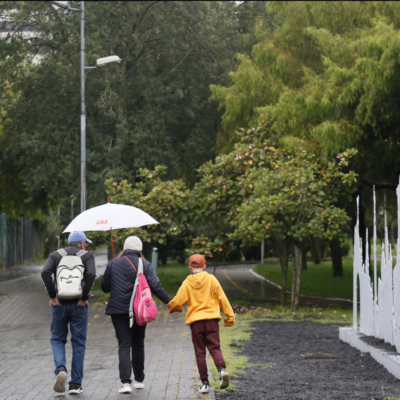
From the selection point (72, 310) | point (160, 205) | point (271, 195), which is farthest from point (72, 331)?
point (160, 205)

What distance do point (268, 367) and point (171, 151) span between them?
13.2 metres

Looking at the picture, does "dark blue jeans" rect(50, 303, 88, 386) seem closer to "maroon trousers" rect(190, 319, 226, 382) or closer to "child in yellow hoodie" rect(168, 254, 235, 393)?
"child in yellow hoodie" rect(168, 254, 235, 393)

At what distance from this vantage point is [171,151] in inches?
815

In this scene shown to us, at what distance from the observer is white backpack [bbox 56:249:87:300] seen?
6.45 metres

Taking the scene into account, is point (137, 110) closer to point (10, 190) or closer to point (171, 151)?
point (171, 151)

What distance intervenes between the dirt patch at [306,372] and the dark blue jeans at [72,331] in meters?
1.54

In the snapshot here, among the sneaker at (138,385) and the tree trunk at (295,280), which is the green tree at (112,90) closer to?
the tree trunk at (295,280)

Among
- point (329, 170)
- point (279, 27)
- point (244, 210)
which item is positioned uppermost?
point (279, 27)

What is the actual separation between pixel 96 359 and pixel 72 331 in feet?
7.60

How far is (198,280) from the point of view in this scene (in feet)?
21.6

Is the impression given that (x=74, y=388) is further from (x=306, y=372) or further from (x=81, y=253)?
(x=306, y=372)

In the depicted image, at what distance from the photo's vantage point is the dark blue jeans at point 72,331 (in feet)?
21.6

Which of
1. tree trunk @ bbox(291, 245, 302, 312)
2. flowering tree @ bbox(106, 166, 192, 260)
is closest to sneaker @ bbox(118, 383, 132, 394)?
tree trunk @ bbox(291, 245, 302, 312)

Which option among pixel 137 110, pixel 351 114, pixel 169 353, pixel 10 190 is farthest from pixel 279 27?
pixel 169 353
